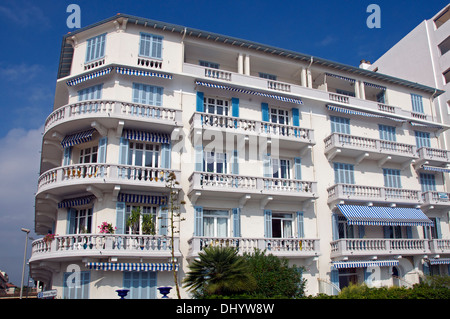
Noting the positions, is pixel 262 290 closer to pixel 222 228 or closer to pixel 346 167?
pixel 222 228

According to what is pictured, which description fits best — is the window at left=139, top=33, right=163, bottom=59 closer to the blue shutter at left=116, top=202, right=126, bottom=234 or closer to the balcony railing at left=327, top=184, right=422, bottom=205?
the blue shutter at left=116, top=202, right=126, bottom=234

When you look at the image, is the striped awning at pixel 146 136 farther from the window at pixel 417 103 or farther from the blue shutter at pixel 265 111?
the window at pixel 417 103

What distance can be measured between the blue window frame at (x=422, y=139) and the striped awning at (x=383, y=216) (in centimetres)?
619

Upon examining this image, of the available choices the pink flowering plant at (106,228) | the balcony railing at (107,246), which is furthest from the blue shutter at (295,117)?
the pink flowering plant at (106,228)

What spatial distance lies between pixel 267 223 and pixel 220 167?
4323 millimetres

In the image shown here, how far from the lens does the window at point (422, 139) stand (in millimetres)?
31047

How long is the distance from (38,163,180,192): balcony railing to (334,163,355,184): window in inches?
441

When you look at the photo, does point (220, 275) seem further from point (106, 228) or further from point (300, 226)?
point (300, 226)

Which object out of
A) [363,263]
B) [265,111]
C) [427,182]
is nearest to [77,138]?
[265,111]

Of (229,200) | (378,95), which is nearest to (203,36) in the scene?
(229,200)

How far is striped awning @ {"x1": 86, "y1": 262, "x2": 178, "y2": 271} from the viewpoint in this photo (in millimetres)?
19062

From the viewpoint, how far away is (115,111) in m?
21.4

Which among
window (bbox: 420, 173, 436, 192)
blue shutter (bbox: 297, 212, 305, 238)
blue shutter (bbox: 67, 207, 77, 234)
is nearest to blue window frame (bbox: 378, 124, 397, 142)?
window (bbox: 420, 173, 436, 192)

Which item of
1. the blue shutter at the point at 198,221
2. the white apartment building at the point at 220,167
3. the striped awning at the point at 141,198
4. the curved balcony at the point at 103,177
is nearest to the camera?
the curved balcony at the point at 103,177
